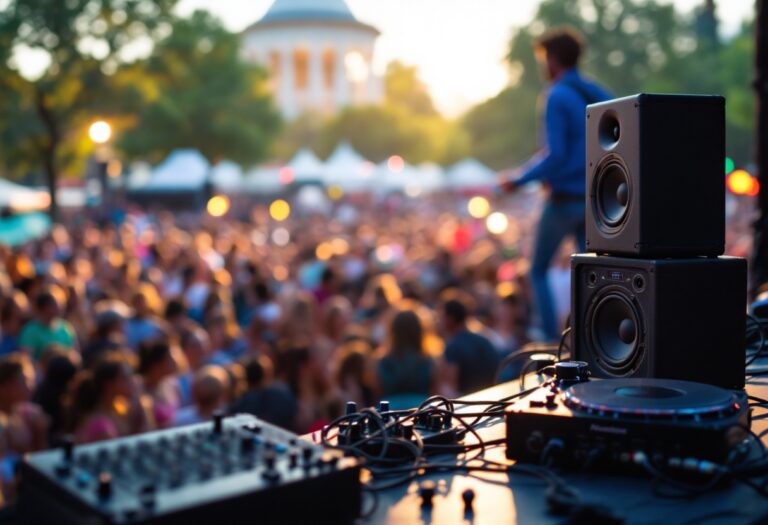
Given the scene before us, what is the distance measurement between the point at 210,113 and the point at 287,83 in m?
58.6

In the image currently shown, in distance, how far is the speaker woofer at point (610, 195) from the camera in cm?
243

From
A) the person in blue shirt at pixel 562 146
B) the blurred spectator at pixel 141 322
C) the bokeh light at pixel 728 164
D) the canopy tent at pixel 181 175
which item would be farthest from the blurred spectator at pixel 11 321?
the canopy tent at pixel 181 175

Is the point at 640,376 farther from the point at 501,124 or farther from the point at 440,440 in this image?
the point at 501,124

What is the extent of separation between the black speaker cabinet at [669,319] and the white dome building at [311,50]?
308ft

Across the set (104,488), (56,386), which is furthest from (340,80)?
(104,488)

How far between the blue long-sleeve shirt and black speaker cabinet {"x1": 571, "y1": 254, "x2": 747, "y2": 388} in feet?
8.79

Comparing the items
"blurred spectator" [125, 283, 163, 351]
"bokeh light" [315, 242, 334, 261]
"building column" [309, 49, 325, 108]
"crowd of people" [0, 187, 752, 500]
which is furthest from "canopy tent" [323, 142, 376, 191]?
"building column" [309, 49, 325, 108]

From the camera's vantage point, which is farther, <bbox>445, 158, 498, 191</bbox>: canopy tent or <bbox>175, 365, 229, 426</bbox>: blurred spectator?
<bbox>445, 158, 498, 191</bbox>: canopy tent

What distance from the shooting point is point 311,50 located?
101 metres

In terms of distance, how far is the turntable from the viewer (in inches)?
65.1

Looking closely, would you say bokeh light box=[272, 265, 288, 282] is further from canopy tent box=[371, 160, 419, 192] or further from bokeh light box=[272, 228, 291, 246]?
canopy tent box=[371, 160, 419, 192]

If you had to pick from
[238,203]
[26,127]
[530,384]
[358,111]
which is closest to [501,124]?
[358,111]

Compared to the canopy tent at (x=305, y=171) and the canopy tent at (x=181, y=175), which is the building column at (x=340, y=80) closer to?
the canopy tent at (x=305, y=171)

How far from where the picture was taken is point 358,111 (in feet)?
230
